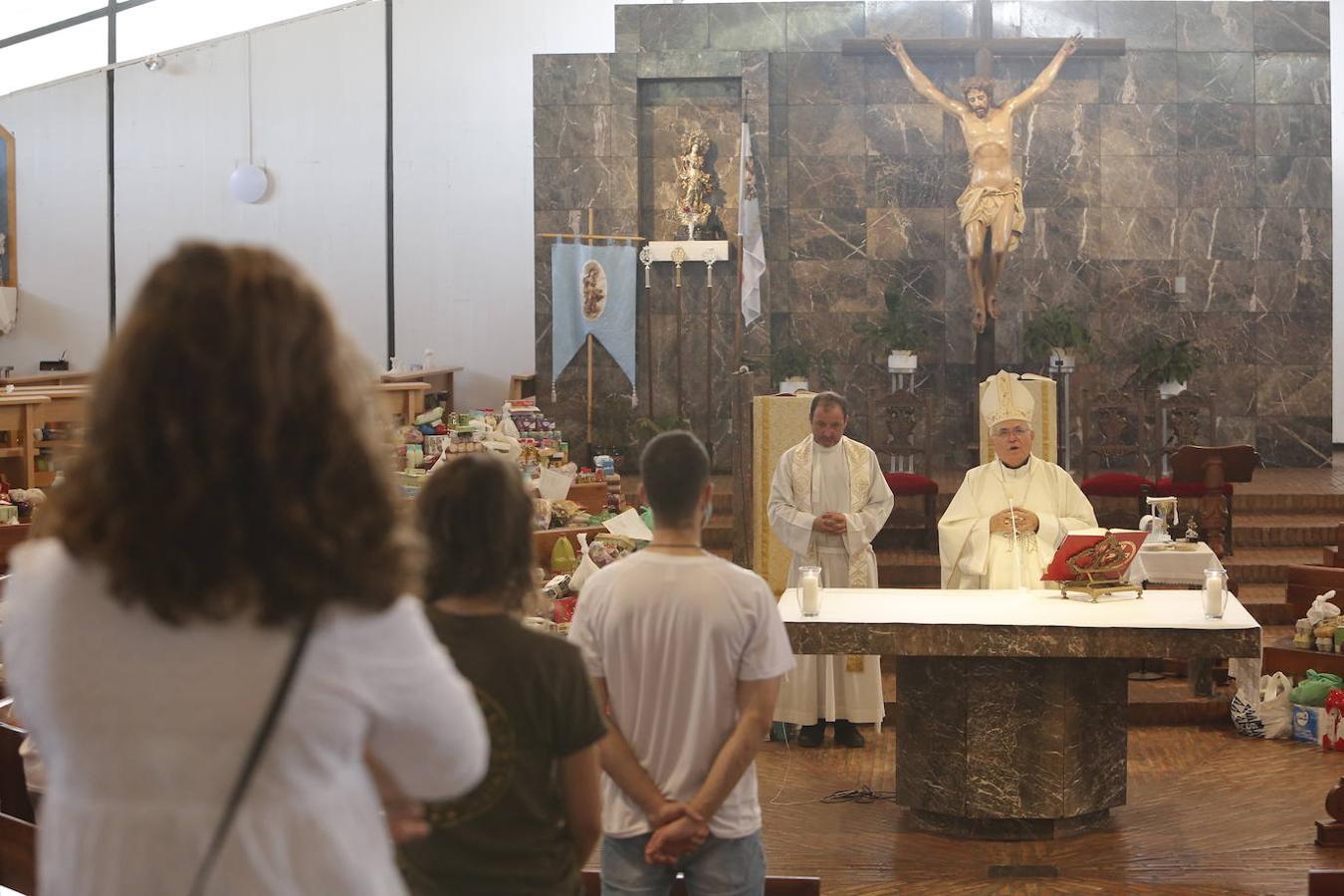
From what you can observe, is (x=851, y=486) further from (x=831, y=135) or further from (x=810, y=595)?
(x=831, y=135)

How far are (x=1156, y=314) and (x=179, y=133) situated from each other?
933 centimetres

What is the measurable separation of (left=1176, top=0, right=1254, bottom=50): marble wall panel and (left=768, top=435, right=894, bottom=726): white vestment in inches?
323

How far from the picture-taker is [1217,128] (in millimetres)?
13773

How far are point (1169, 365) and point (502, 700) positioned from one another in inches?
444

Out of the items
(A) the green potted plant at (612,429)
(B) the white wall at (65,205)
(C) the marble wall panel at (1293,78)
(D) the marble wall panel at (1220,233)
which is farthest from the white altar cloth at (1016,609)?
(B) the white wall at (65,205)

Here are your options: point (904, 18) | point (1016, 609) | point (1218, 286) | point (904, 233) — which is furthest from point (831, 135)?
point (1016, 609)

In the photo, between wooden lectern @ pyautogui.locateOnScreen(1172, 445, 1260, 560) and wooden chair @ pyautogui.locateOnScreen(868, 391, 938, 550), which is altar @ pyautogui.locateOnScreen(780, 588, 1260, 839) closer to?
wooden lectern @ pyautogui.locateOnScreen(1172, 445, 1260, 560)

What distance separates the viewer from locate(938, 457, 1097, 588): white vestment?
6.39 meters

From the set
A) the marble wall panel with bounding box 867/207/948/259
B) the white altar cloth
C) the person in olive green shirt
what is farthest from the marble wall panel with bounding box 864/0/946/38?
the person in olive green shirt

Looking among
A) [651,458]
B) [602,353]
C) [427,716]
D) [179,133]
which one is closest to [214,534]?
[427,716]

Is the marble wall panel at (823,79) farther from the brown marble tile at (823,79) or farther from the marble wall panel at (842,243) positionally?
the marble wall panel at (842,243)

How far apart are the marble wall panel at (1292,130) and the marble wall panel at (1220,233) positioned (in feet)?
1.93

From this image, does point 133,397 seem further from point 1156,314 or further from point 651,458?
point 1156,314

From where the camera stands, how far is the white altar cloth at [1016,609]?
16.8 feet
